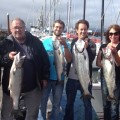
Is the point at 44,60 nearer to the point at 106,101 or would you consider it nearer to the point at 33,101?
the point at 33,101

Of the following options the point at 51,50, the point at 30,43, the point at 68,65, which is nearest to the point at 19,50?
the point at 30,43

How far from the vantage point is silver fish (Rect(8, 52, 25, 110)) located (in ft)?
16.5

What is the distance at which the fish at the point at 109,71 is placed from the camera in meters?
5.54

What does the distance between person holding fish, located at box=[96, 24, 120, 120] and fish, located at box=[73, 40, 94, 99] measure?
281mm

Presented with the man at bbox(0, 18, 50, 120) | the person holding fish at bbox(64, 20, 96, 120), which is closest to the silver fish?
the man at bbox(0, 18, 50, 120)

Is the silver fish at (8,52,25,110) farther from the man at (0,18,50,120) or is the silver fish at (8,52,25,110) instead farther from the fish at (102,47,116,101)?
the fish at (102,47,116,101)

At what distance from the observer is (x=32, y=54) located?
209 inches

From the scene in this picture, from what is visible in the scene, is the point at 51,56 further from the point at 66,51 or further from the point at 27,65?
the point at 27,65

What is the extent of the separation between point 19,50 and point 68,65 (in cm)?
101

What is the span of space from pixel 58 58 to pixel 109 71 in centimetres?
91

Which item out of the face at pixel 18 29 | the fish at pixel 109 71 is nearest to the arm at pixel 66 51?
the fish at pixel 109 71

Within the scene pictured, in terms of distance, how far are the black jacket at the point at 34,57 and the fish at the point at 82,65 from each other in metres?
0.54

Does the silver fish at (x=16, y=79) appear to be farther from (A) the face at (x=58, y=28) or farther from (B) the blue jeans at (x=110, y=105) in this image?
(B) the blue jeans at (x=110, y=105)

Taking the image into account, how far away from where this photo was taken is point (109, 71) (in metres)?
5.61
